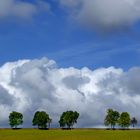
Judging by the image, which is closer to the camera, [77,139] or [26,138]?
[77,139]

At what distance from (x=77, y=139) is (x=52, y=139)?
7.22 m

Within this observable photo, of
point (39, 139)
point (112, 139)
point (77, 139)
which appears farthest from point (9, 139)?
point (112, 139)

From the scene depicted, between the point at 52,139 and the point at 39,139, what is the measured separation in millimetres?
5248

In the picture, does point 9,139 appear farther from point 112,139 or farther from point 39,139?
point 112,139

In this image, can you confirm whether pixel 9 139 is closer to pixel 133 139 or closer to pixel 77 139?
pixel 77 139

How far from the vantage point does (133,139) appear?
116750 millimetres

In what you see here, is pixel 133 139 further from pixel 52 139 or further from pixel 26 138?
pixel 26 138

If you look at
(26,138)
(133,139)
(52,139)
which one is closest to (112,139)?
(133,139)

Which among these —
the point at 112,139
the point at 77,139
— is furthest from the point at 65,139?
the point at 112,139

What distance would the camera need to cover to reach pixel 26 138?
416 feet

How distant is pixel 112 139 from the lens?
118875 millimetres

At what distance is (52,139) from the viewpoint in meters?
118

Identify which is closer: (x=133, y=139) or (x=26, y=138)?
(x=133, y=139)

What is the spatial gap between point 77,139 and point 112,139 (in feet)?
32.0
